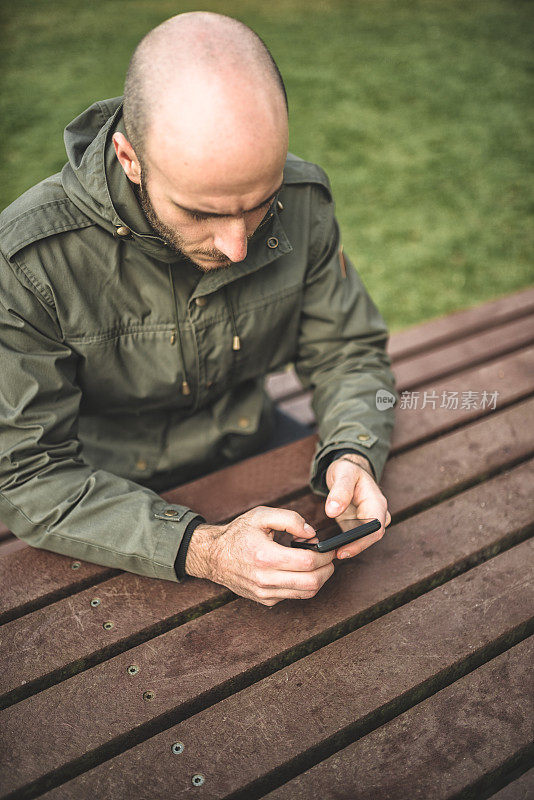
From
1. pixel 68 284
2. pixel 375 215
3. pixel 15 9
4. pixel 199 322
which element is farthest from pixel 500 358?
pixel 15 9

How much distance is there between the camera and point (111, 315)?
1.68m

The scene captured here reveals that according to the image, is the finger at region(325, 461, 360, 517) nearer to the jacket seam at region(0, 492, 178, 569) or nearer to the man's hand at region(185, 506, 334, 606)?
the man's hand at region(185, 506, 334, 606)

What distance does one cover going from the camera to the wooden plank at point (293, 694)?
1207 mm

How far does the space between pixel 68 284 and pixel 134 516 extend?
559 mm

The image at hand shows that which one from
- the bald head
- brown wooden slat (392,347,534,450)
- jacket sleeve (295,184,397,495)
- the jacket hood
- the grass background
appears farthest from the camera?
the grass background

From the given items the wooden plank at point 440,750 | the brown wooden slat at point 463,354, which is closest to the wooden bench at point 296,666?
the wooden plank at point 440,750

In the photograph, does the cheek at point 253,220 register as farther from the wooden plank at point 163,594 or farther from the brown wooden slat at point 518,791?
the brown wooden slat at point 518,791

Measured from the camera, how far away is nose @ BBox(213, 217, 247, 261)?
148 centimetres

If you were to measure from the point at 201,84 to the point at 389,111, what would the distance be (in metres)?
4.37

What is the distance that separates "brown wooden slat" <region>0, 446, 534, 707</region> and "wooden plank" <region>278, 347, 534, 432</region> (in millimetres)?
416

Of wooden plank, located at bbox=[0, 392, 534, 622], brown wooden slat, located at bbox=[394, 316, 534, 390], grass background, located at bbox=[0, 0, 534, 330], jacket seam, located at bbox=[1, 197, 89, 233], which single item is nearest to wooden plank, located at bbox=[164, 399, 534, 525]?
wooden plank, located at bbox=[0, 392, 534, 622]

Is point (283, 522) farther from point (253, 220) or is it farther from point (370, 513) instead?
point (253, 220)

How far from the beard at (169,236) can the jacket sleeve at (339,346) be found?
42cm

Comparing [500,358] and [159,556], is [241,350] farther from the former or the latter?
[500,358]
